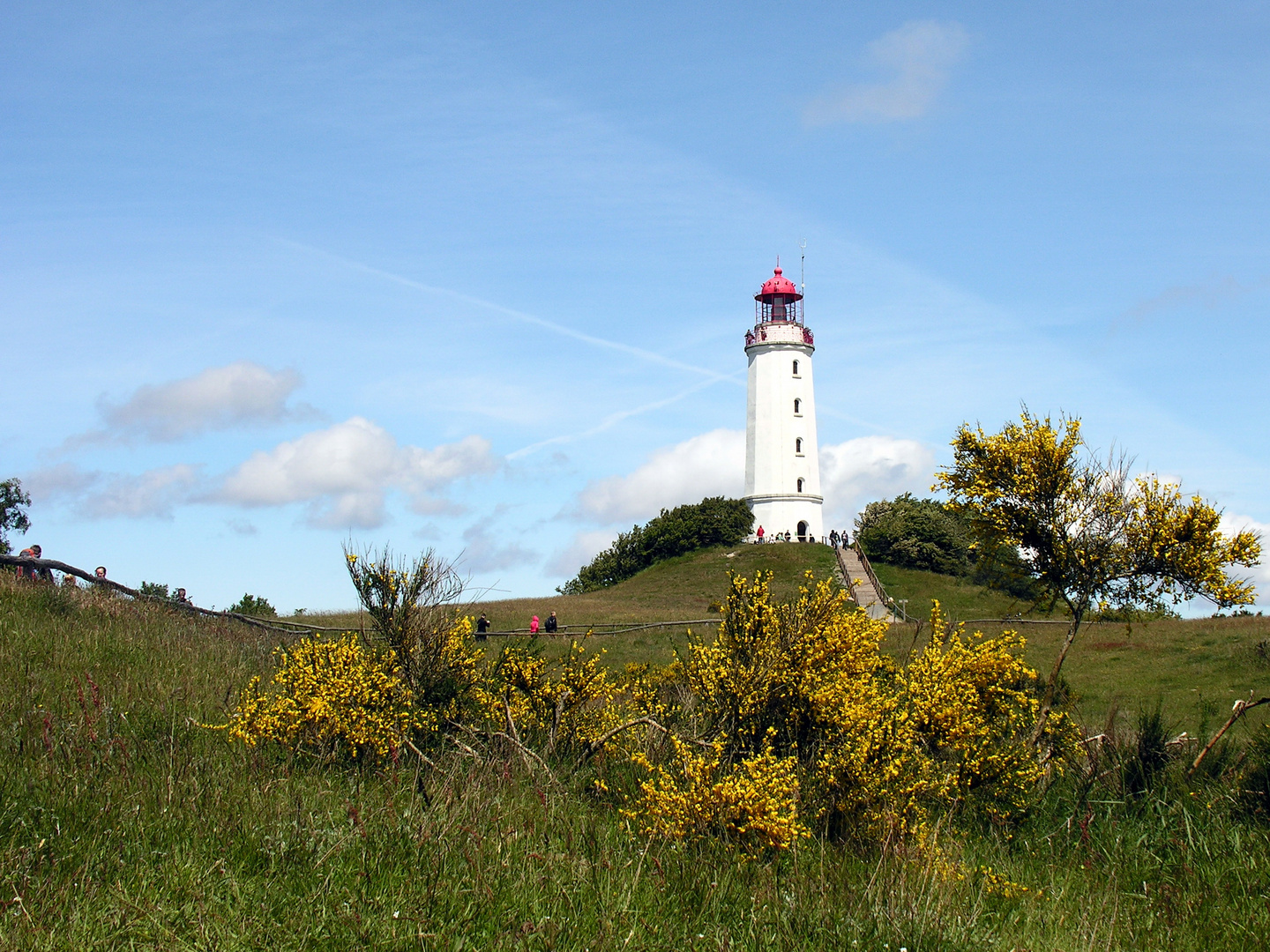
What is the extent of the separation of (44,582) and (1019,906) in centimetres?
1471

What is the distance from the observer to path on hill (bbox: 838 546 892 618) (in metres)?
45.9

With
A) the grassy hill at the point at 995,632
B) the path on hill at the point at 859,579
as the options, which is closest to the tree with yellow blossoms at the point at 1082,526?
the grassy hill at the point at 995,632

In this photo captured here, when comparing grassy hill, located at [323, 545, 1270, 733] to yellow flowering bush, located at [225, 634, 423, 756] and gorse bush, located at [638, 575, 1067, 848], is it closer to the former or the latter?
gorse bush, located at [638, 575, 1067, 848]

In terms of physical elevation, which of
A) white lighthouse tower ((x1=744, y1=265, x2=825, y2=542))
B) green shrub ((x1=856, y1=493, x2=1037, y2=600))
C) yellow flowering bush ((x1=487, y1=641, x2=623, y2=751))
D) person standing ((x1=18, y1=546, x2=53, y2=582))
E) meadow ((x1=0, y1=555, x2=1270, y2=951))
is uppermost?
white lighthouse tower ((x1=744, y1=265, x2=825, y2=542))

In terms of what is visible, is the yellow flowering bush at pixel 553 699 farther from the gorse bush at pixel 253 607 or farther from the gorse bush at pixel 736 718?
the gorse bush at pixel 253 607

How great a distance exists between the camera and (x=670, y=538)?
60125mm

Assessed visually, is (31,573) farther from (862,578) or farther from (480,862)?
(862,578)

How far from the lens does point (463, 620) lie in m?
10.5

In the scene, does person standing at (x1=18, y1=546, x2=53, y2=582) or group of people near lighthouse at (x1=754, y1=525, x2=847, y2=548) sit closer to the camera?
person standing at (x1=18, y1=546, x2=53, y2=582)

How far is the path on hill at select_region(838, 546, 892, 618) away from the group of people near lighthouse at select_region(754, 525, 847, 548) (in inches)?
47.2

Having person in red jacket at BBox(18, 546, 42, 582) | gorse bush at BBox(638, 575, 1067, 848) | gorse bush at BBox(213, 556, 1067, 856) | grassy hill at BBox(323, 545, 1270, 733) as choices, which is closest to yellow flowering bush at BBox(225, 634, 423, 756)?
gorse bush at BBox(213, 556, 1067, 856)

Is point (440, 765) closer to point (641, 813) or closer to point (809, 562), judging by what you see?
point (641, 813)

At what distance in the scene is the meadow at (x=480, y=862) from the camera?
5.18 m

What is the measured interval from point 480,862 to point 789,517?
55.4 metres
